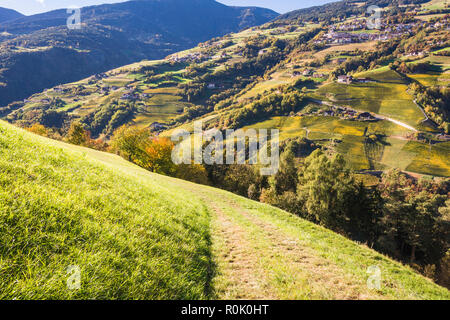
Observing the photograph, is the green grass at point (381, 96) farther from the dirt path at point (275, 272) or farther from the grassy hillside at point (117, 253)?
the grassy hillside at point (117, 253)

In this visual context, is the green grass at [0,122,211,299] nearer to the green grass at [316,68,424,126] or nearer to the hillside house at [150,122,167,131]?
the green grass at [316,68,424,126]

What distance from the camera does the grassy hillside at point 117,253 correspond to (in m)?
3.13

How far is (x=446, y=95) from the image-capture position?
142 m

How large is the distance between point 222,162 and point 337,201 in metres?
38.9

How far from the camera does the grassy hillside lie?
3135 mm

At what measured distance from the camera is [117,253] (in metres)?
3.97

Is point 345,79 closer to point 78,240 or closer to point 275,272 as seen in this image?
point 275,272

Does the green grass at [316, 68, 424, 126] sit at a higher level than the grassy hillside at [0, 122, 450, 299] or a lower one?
higher

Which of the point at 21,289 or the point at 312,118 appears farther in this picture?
the point at 312,118

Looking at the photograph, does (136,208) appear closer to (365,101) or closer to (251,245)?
(251,245)

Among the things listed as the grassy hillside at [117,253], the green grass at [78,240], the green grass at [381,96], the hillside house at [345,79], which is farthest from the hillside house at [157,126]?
the green grass at [78,240]

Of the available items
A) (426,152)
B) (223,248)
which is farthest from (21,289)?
(426,152)

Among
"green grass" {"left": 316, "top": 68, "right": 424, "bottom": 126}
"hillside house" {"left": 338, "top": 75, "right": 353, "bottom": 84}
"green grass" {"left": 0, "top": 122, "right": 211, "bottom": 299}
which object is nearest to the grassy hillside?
"green grass" {"left": 0, "top": 122, "right": 211, "bottom": 299}

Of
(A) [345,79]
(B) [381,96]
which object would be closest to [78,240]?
(B) [381,96]
